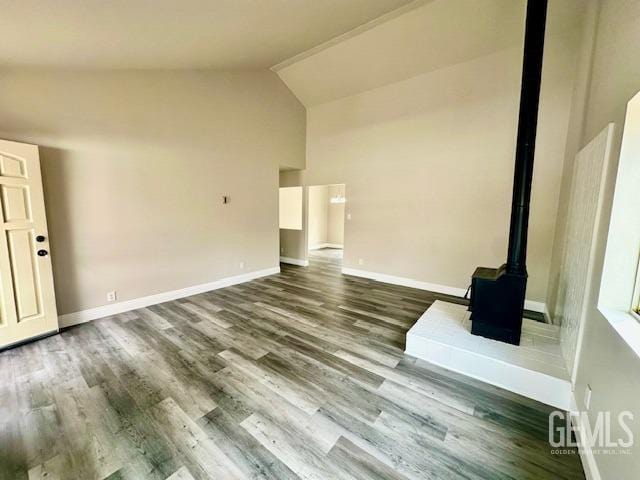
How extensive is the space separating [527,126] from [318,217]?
24.4 ft

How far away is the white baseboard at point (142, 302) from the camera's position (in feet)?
10.3

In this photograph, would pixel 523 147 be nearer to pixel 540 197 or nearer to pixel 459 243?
pixel 540 197

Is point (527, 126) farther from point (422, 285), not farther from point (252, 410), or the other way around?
point (252, 410)

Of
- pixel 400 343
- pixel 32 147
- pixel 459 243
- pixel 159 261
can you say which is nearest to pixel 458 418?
pixel 400 343

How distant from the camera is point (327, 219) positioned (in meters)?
9.80

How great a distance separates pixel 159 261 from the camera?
383 centimetres

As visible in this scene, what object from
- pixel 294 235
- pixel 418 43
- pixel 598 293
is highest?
pixel 418 43

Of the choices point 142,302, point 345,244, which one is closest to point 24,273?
point 142,302

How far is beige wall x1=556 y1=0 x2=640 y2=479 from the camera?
44.1 inches

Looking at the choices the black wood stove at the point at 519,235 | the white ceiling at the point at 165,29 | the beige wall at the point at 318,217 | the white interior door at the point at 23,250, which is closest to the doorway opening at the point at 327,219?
the beige wall at the point at 318,217

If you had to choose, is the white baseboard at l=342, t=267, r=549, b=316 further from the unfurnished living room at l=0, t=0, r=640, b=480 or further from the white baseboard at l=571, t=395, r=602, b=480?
the white baseboard at l=571, t=395, r=602, b=480

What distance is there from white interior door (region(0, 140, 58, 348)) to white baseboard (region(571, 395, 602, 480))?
186 inches

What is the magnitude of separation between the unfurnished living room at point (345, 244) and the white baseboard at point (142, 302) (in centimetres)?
3

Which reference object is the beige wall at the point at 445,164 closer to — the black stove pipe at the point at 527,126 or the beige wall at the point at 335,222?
the black stove pipe at the point at 527,126
